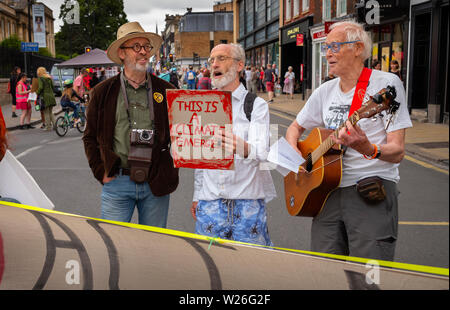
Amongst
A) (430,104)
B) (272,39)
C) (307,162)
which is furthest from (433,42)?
(272,39)

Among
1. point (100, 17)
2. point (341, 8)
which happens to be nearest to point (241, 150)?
point (341, 8)

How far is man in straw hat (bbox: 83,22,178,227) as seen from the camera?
2884 mm

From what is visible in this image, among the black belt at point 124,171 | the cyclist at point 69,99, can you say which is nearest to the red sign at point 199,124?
the black belt at point 124,171

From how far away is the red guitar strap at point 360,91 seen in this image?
2.35 metres

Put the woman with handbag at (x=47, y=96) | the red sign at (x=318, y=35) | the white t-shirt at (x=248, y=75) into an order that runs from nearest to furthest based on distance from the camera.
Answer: the woman with handbag at (x=47, y=96) → the red sign at (x=318, y=35) → the white t-shirt at (x=248, y=75)

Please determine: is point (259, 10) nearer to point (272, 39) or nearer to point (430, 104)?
point (272, 39)

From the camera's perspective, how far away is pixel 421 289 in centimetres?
133

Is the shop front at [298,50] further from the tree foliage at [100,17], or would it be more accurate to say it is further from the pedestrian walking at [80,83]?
the pedestrian walking at [80,83]

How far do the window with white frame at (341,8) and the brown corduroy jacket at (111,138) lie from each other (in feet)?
64.7

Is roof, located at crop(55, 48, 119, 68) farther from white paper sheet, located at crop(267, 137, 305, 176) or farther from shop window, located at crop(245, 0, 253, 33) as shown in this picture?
white paper sheet, located at crop(267, 137, 305, 176)

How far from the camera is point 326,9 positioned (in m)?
23.5

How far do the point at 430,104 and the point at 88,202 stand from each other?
39.4 feet
